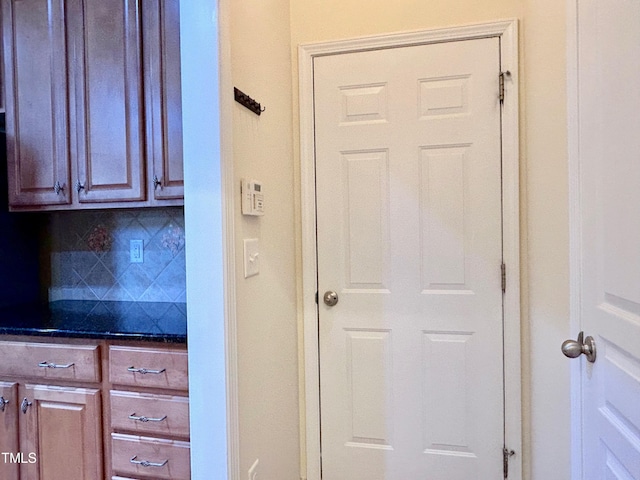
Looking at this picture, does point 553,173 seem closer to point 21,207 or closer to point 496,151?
point 496,151

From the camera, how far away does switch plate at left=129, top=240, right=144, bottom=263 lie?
2.06m

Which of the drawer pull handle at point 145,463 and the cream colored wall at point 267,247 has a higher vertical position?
the cream colored wall at point 267,247

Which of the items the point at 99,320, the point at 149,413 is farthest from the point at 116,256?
the point at 149,413

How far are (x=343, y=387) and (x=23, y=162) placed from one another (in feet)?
5.94

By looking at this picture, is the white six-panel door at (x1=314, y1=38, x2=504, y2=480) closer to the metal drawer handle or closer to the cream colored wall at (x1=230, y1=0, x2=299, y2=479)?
the cream colored wall at (x1=230, y1=0, x2=299, y2=479)

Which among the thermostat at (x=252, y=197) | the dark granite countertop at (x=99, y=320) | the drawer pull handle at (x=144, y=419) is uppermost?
the thermostat at (x=252, y=197)

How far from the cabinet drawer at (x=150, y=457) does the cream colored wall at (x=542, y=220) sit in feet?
4.56

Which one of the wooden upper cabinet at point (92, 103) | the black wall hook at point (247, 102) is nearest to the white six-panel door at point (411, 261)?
the black wall hook at point (247, 102)

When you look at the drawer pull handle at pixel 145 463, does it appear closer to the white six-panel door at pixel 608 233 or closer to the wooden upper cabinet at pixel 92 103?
the wooden upper cabinet at pixel 92 103

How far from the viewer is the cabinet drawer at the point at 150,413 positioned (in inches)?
53.9

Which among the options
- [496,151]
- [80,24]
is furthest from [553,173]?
[80,24]

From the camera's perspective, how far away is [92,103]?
1.74 m

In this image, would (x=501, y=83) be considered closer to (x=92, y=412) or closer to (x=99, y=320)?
(x=99, y=320)

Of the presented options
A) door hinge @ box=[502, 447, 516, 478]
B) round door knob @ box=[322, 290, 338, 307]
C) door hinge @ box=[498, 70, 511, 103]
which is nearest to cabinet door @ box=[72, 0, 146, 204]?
round door knob @ box=[322, 290, 338, 307]
